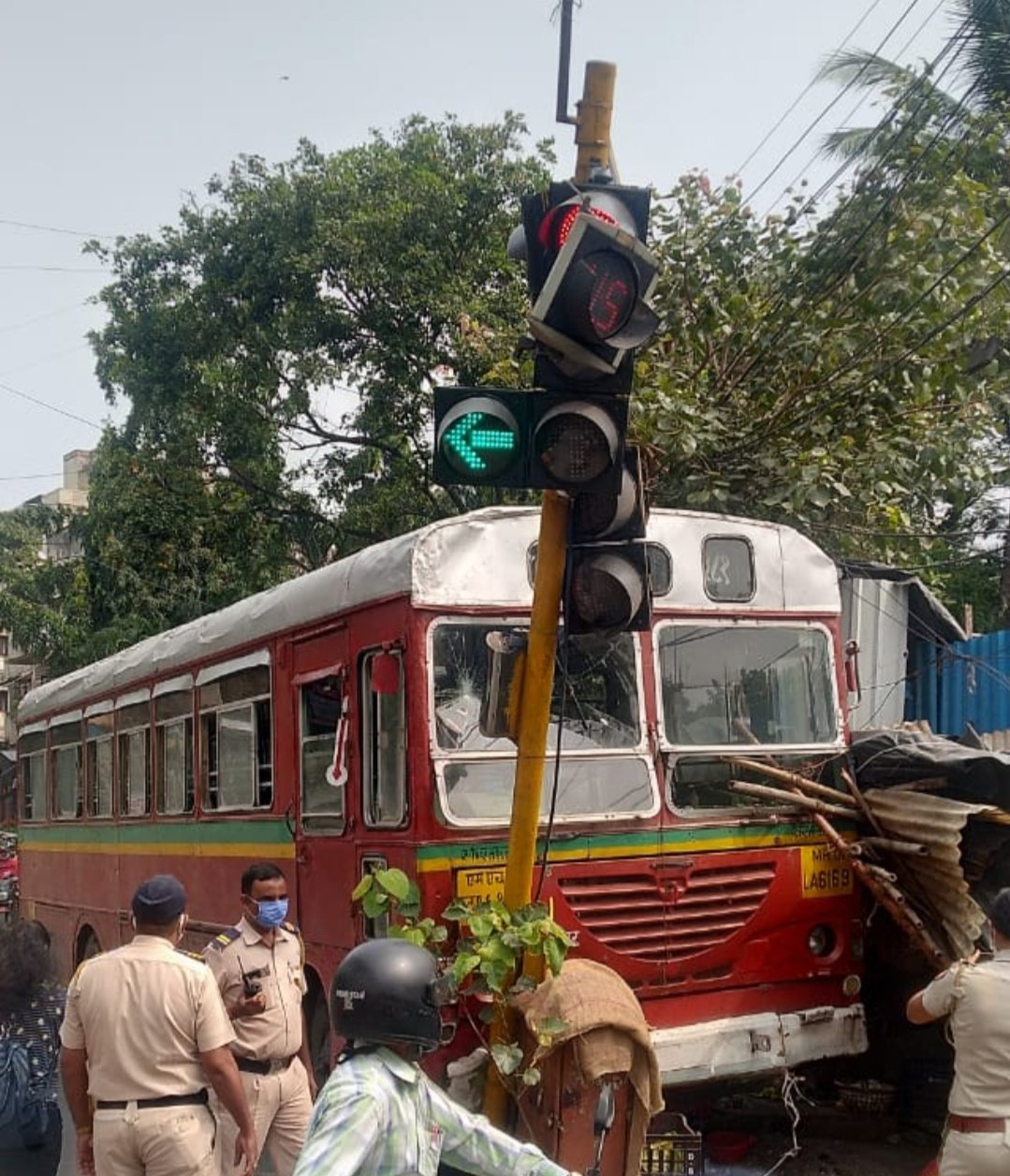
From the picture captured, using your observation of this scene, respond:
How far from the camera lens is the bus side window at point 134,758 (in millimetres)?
10773

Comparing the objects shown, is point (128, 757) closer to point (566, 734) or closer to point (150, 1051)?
point (566, 734)

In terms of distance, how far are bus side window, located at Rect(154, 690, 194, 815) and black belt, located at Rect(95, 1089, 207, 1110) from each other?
197 inches

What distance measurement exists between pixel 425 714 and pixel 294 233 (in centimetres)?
1250

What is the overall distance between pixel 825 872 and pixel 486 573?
7.50 feet

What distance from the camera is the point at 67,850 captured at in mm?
13539

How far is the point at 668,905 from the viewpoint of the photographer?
6.73m

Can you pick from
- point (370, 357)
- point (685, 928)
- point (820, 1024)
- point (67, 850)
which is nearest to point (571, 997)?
point (685, 928)

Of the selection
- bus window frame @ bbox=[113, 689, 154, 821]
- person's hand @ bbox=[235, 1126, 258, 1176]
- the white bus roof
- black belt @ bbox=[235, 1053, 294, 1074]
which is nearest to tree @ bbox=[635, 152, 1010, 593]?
the white bus roof

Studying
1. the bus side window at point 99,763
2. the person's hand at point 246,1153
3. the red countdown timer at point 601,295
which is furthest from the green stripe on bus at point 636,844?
the bus side window at point 99,763

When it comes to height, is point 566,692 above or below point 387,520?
below

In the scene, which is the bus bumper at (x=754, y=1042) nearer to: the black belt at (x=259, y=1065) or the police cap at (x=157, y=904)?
the black belt at (x=259, y=1065)

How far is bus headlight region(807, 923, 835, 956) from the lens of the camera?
Result: 712 centimetres

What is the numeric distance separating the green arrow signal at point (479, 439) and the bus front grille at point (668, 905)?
2.30 meters

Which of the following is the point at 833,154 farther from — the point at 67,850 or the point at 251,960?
the point at 251,960
